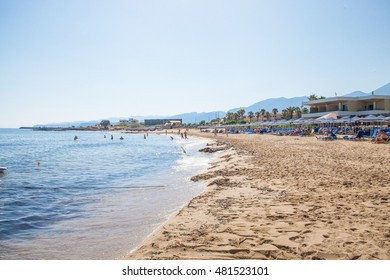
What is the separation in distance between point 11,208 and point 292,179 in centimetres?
840

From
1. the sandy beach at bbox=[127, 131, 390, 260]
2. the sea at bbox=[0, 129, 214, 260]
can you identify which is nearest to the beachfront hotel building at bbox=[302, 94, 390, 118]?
the sandy beach at bbox=[127, 131, 390, 260]

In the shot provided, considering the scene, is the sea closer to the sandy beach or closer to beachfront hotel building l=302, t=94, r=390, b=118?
the sandy beach

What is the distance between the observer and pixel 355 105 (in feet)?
150

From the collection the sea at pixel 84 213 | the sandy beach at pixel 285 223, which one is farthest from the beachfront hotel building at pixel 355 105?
the sea at pixel 84 213

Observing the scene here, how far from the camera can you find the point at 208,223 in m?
5.39

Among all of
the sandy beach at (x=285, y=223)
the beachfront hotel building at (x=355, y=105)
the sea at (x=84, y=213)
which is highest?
the beachfront hotel building at (x=355, y=105)

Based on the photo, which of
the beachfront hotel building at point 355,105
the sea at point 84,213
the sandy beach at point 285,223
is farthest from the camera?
the beachfront hotel building at point 355,105

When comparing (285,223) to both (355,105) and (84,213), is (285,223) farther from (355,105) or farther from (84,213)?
(355,105)

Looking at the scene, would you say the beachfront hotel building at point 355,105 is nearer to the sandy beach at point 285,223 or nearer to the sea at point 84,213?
the sandy beach at point 285,223

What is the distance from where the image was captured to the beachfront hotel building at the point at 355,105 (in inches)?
1670

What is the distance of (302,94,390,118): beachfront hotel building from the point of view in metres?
42.4

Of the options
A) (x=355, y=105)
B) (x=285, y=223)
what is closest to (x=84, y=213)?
(x=285, y=223)

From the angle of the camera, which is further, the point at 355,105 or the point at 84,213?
the point at 355,105

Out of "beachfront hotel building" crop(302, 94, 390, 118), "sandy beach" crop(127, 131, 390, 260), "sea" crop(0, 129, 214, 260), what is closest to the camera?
"sandy beach" crop(127, 131, 390, 260)
